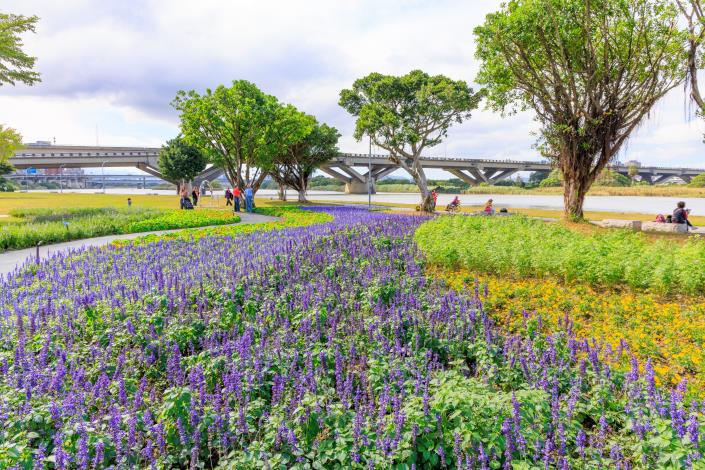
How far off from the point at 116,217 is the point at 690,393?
20.9 meters

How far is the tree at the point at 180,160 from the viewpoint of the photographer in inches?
2520

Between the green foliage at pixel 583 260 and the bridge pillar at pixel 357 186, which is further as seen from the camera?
the bridge pillar at pixel 357 186

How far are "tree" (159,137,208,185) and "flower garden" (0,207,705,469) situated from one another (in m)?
61.6

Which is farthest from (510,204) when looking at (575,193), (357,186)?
(357,186)

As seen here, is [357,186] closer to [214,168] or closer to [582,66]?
[214,168]

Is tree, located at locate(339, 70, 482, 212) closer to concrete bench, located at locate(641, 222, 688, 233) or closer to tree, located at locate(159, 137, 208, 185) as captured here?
concrete bench, located at locate(641, 222, 688, 233)

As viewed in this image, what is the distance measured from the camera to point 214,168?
8100cm

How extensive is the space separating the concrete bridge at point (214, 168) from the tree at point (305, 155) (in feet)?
56.7

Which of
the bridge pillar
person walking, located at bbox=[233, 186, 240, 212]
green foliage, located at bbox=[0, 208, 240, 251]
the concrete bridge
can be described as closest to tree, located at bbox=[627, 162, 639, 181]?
the concrete bridge

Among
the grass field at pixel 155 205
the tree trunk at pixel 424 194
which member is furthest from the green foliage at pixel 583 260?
the tree trunk at pixel 424 194

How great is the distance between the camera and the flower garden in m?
2.74

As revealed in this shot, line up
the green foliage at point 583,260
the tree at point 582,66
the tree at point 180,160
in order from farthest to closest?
the tree at point 180,160 → the tree at point 582,66 → the green foliage at point 583,260

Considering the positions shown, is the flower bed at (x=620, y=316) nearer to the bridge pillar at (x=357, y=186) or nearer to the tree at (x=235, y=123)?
the tree at (x=235, y=123)

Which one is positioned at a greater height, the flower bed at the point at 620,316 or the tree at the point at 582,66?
the tree at the point at 582,66
